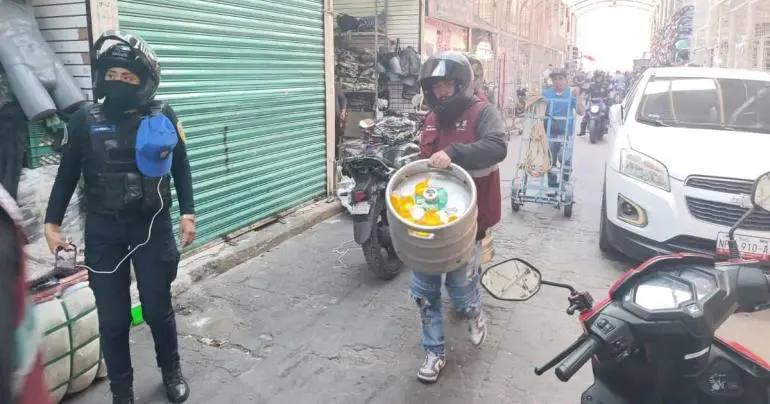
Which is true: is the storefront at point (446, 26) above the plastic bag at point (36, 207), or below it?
above

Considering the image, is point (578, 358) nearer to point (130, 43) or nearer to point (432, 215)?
point (432, 215)

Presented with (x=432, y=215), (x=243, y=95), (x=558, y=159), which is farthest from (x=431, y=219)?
(x=558, y=159)

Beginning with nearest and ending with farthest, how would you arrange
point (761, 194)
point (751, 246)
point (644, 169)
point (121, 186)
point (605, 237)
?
point (761, 194) → point (121, 186) → point (751, 246) → point (644, 169) → point (605, 237)

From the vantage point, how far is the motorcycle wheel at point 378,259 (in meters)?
5.15

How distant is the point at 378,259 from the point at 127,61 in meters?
2.77

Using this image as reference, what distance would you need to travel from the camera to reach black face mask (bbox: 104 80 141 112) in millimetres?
2975

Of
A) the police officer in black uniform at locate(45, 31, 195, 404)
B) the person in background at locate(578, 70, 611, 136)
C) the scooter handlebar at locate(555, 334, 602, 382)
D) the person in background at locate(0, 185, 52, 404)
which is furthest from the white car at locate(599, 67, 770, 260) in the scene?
the person in background at locate(578, 70, 611, 136)

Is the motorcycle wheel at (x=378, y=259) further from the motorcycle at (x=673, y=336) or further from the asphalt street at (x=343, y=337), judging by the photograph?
the motorcycle at (x=673, y=336)

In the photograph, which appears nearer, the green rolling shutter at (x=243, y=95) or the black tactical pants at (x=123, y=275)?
the black tactical pants at (x=123, y=275)

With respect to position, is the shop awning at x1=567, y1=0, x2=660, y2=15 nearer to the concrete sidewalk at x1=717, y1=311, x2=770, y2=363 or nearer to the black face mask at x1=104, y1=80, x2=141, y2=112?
the concrete sidewalk at x1=717, y1=311, x2=770, y2=363

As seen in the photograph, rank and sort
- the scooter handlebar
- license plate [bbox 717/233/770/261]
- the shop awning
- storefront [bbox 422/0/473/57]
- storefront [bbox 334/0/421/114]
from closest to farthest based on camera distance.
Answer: the scooter handlebar
license plate [bbox 717/233/770/261]
storefront [bbox 334/0/421/114]
storefront [bbox 422/0/473/57]
the shop awning

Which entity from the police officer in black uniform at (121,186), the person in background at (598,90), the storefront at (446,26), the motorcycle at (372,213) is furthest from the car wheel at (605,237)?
the person in background at (598,90)

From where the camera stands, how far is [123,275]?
10.2 feet

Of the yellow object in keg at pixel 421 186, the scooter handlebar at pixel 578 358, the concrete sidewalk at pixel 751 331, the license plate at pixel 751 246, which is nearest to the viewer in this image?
the scooter handlebar at pixel 578 358
